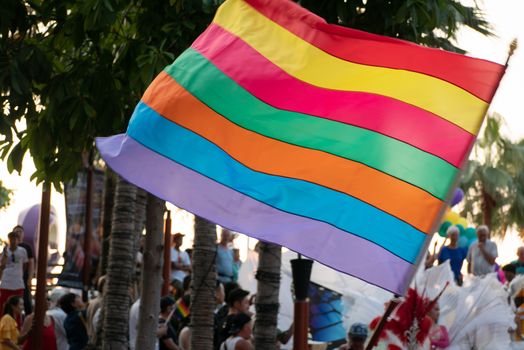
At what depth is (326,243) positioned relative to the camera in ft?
24.0

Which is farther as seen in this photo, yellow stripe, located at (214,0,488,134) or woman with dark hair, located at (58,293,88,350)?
woman with dark hair, located at (58,293,88,350)

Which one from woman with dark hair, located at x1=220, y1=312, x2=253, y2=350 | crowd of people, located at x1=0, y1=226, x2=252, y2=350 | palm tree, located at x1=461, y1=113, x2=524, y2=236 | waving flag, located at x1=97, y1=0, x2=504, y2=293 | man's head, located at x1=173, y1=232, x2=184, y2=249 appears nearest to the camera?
waving flag, located at x1=97, y1=0, x2=504, y2=293

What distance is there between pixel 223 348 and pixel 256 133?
600cm

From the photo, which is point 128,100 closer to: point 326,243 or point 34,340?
point 326,243

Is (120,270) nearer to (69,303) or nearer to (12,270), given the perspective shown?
(69,303)

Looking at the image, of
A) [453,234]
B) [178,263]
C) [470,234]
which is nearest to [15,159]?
[178,263]

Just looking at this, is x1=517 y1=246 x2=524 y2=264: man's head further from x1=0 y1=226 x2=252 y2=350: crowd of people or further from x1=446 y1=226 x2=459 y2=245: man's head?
x1=0 y1=226 x2=252 y2=350: crowd of people

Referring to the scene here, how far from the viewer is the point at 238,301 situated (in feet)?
49.3

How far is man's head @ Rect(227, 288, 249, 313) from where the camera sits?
14.9 metres

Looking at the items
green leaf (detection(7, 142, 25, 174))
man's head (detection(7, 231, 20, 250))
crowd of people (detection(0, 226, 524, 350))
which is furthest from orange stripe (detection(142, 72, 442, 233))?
man's head (detection(7, 231, 20, 250))

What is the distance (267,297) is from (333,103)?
513 cm

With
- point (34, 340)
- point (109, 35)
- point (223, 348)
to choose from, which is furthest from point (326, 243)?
point (34, 340)

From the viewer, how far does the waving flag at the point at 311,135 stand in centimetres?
739

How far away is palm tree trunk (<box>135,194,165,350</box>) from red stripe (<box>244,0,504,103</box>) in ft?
15.4
